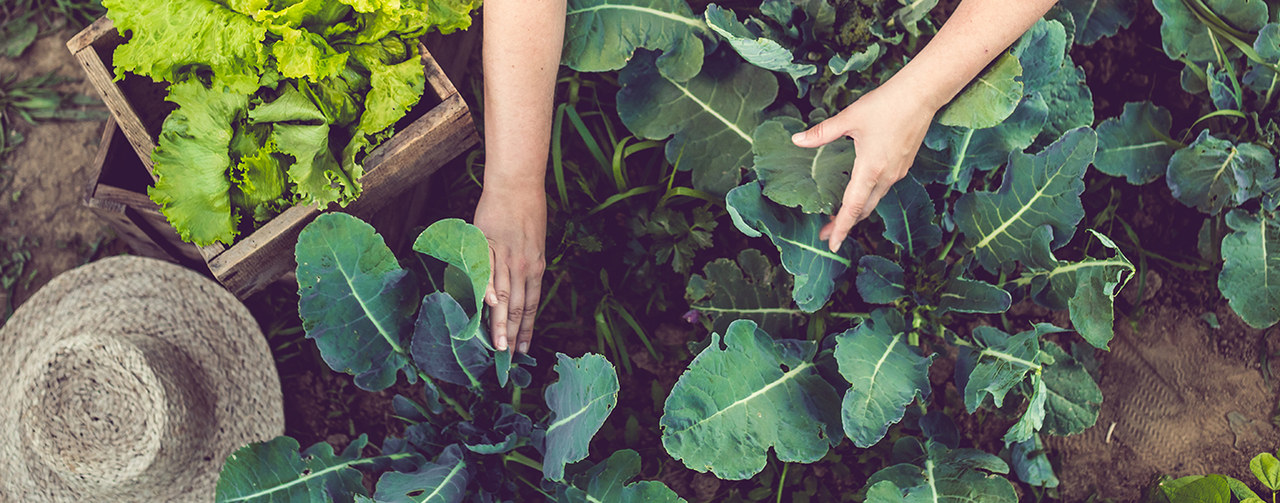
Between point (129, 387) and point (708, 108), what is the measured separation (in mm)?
1497

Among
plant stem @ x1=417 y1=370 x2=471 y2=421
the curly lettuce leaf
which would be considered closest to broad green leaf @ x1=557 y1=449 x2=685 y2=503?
plant stem @ x1=417 y1=370 x2=471 y2=421

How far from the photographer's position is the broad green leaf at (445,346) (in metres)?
1.65

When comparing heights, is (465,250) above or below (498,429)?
above

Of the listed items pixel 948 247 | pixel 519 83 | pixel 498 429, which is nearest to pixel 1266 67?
pixel 948 247

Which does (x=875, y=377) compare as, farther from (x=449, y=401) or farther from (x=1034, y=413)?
(x=449, y=401)

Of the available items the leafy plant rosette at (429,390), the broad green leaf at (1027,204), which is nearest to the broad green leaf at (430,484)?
the leafy plant rosette at (429,390)

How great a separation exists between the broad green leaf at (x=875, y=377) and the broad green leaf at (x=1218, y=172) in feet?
2.93

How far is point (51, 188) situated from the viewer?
95.0 inches

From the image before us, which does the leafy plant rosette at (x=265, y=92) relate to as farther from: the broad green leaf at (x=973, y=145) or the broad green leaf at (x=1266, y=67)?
the broad green leaf at (x=1266, y=67)

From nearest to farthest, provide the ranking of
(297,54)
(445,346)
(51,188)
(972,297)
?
1. (297,54)
2. (445,346)
3. (972,297)
4. (51,188)

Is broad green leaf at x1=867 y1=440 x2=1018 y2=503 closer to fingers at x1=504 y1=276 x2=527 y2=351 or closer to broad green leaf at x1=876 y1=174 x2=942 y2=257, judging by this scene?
broad green leaf at x1=876 y1=174 x2=942 y2=257

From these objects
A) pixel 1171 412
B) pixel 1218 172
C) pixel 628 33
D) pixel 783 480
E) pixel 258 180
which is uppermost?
pixel 258 180

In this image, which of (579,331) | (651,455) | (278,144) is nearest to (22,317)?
(278,144)

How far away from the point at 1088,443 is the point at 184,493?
2392mm
